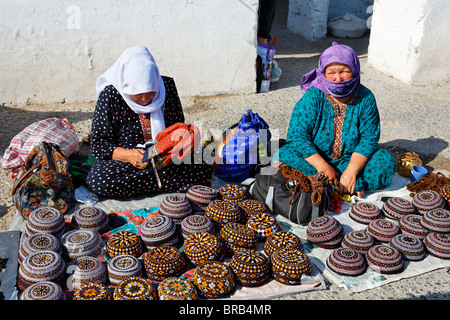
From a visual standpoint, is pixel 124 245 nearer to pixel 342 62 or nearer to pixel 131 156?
pixel 131 156

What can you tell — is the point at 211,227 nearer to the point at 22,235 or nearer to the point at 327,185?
the point at 327,185

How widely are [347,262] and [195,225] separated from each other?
1032 millimetres

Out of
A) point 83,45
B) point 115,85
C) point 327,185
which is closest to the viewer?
point 327,185

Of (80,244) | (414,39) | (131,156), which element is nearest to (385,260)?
(80,244)

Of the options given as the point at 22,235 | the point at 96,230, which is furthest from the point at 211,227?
the point at 22,235

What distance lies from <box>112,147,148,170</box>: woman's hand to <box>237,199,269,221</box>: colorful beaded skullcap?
2.89 feet

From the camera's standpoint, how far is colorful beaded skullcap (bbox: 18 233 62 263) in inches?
119

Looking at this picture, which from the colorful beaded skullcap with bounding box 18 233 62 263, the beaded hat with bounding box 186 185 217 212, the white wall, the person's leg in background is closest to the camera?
the colorful beaded skullcap with bounding box 18 233 62 263

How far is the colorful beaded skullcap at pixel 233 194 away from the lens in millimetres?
3771

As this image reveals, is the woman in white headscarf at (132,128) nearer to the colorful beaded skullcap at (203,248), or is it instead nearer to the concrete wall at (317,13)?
the colorful beaded skullcap at (203,248)

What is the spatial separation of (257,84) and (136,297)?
13.8 ft

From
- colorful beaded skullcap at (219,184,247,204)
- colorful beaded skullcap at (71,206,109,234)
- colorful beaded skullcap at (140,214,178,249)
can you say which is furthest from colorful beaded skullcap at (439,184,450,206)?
colorful beaded skullcap at (71,206,109,234)

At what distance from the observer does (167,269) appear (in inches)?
117

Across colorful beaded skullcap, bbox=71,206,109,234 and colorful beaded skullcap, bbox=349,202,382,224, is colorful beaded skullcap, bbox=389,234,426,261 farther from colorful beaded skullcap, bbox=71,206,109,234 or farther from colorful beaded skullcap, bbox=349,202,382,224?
colorful beaded skullcap, bbox=71,206,109,234
